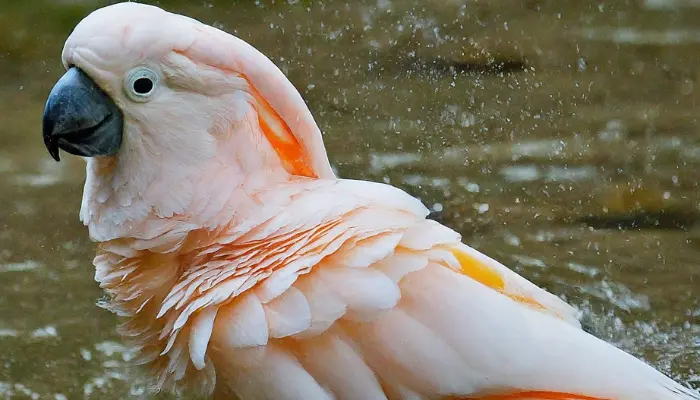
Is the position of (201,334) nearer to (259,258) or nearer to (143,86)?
(259,258)

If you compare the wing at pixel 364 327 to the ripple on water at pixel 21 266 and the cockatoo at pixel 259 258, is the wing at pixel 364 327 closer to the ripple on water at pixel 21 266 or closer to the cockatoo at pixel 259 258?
the cockatoo at pixel 259 258

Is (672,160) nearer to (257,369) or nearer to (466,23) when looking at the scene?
(466,23)

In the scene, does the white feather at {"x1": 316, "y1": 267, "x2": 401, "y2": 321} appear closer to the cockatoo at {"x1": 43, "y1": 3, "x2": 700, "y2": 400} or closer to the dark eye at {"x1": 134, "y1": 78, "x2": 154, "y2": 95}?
the cockatoo at {"x1": 43, "y1": 3, "x2": 700, "y2": 400}

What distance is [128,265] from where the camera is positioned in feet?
6.17

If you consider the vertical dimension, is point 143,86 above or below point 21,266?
above

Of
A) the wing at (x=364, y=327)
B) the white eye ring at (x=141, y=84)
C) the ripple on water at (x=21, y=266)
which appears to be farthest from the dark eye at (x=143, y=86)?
the ripple on water at (x=21, y=266)

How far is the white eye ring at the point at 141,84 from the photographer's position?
1725 mm

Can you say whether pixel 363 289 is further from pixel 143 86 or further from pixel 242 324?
pixel 143 86

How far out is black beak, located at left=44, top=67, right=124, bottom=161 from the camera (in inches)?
67.7

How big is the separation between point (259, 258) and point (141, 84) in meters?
0.39

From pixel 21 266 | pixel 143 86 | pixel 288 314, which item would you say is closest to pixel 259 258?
pixel 288 314

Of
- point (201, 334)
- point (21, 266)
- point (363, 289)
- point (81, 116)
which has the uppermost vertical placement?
point (81, 116)

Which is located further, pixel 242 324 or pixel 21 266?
pixel 21 266

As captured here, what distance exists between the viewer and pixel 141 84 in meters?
1.74
